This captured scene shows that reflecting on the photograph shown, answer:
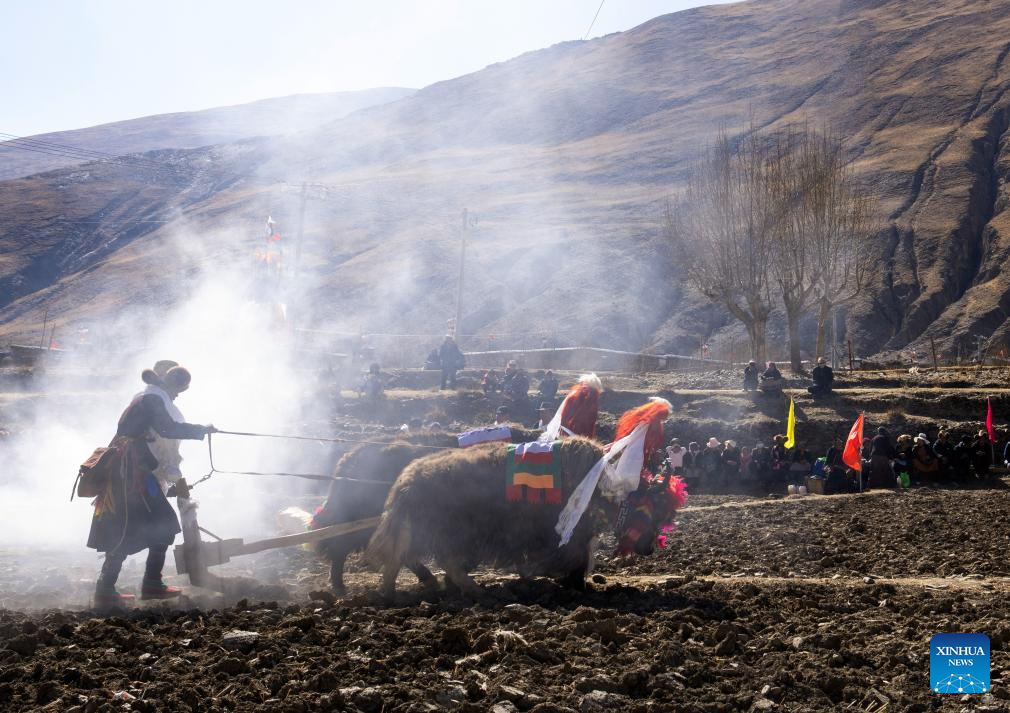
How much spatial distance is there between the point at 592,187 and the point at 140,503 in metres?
87.4

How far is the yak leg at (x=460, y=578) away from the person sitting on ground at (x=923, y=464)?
44.6 ft

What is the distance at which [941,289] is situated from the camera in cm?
5969

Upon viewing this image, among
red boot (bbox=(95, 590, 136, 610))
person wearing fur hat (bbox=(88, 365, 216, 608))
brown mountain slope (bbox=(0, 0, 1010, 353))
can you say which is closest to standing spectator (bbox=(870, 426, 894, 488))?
person wearing fur hat (bbox=(88, 365, 216, 608))

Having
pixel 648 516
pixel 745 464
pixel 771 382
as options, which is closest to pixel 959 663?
pixel 648 516

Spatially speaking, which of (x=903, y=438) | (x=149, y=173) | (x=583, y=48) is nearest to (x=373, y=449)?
(x=903, y=438)

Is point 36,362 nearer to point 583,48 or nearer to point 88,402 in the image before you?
point 88,402

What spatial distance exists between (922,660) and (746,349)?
4777 centimetres

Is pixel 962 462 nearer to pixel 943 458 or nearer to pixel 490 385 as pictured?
pixel 943 458

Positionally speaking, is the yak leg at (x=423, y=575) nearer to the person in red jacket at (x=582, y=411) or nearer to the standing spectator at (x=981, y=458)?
the person in red jacket at (x=582, y=411)

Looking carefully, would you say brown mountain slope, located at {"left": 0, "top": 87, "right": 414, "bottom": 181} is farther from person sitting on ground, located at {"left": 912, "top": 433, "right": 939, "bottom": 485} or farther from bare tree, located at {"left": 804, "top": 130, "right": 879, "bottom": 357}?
person sitting on ground, located at {"left": 912, "top": 433, "right": 939, "bottom": 485}

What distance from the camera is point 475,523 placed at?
862cm

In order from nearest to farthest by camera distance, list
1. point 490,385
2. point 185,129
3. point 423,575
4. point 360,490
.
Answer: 1. point 423,575
2. point 360,490
3. point 490,385
4. point 185,129

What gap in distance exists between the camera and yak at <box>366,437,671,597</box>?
847 centimetres

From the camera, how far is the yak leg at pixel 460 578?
8.34 m
